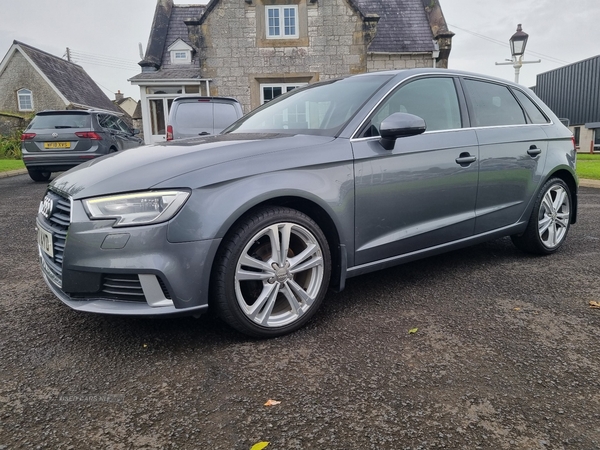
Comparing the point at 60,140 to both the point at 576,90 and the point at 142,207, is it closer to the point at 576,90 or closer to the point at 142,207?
the point at 142,207

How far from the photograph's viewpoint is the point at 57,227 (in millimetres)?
2469

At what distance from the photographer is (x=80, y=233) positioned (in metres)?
2.26

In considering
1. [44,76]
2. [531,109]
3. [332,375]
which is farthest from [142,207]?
[44,76]

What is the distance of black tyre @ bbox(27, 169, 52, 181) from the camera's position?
10.8 metres

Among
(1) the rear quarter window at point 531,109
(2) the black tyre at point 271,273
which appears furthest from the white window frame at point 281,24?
(2) the black tyre at point 271,273

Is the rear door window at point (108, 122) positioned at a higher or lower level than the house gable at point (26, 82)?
lower

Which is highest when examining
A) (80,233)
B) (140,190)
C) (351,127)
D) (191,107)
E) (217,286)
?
(191,107)

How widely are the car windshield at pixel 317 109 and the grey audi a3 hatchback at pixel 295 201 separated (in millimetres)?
15

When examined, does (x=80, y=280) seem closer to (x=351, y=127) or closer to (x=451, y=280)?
(x=351, y=127)

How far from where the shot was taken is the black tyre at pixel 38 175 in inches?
423

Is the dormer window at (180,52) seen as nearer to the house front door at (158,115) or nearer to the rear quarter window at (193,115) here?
the house front door at (158,115)

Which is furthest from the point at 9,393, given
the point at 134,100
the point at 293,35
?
the point at 134,100

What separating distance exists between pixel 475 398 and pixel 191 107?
7.43 meters

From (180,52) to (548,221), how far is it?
1857 centimetres
